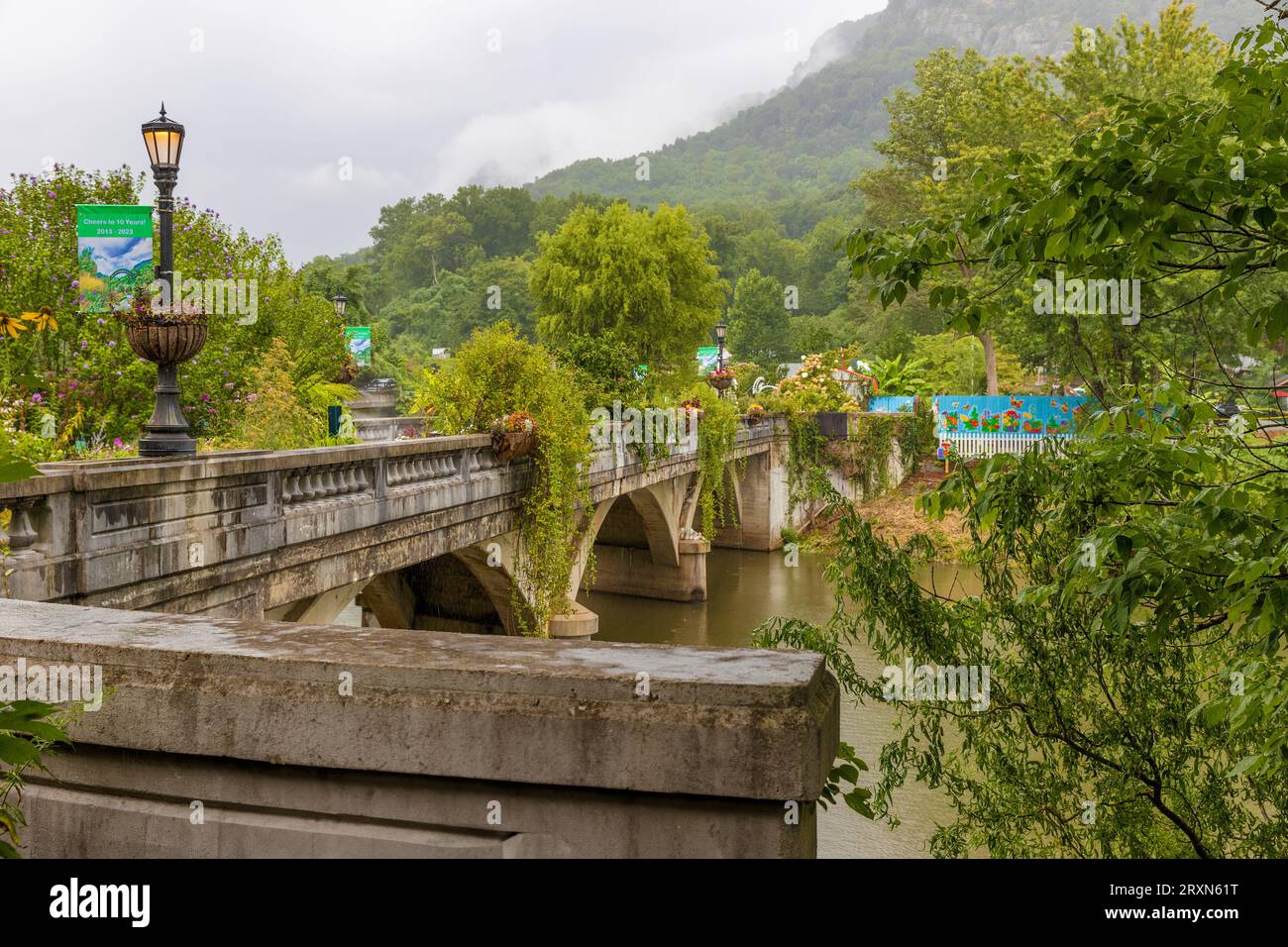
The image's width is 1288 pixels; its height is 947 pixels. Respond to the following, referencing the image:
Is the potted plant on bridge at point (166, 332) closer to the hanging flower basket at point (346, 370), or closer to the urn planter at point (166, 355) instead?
the urn planter at point (166, 355)

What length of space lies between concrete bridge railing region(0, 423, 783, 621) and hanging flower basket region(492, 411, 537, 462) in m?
0.20

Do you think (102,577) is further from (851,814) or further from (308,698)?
(851,814)

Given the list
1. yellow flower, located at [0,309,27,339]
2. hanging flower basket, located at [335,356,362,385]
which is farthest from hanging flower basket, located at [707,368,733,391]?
yellow flower, located at [0,309,27,339]

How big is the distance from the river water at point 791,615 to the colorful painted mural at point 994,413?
9046 mm

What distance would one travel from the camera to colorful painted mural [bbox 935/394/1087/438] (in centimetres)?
4003

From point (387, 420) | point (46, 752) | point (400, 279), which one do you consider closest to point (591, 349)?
point (387, 420)

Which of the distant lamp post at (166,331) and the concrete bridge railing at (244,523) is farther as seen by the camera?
the distant lamp post at (166,331)

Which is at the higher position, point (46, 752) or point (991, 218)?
point (991, 218)

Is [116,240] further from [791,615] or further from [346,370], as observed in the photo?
[346,370]

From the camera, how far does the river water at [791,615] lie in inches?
499

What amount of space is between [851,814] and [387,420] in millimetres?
11133

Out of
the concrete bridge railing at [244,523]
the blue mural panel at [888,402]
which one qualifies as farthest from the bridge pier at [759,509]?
the concrete bridge railing at [244,523]

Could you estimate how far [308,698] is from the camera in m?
2.51

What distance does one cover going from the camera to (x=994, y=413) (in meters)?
41.1
